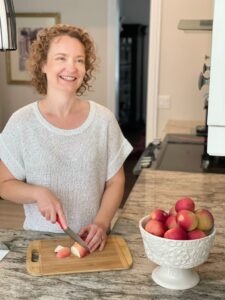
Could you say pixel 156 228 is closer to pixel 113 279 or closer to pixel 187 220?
pixel 187 220

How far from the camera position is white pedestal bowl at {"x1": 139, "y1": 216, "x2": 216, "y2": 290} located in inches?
38.2

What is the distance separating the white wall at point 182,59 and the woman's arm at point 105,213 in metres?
1.95

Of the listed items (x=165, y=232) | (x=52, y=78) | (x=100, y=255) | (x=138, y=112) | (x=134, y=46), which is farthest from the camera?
(x=138, y=112)

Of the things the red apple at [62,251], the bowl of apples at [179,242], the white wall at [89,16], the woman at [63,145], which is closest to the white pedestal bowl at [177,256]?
the bowl of apples at [179,242]

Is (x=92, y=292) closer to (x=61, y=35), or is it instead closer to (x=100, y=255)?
(x=100, y=255)

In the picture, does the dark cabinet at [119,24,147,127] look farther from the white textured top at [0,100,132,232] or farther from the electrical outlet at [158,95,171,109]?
the white textured top at [0,100,132,232]

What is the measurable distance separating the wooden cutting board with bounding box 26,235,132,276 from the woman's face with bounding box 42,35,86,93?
495 millimetres

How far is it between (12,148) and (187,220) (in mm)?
674

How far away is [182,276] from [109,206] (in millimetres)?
472

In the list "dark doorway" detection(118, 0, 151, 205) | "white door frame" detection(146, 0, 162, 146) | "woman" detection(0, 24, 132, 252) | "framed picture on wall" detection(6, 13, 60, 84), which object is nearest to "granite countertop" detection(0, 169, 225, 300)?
"woman" detection(0, 24, 132, 252)

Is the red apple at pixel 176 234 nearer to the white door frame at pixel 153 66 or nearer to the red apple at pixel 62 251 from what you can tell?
the red apple at pixel 62 251

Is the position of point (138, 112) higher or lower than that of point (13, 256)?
lower

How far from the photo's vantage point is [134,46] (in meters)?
6.97

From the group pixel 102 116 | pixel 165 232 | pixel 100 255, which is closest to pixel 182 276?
pixel 165 232
